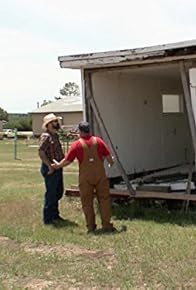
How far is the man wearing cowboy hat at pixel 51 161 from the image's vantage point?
9.52 m

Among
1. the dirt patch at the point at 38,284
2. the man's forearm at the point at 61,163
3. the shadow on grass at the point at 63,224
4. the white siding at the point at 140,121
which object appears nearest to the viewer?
the dirt patch at the point at 38,284

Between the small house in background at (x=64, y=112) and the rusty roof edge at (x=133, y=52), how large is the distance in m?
41.3

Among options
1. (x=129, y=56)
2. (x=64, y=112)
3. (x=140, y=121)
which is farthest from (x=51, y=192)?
(x=64, y=112)

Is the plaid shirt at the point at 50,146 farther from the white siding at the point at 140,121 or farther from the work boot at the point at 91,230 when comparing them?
the white siding at the point at 140,121

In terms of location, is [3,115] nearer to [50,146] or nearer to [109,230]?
[50,146]

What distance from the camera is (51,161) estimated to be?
953 cm

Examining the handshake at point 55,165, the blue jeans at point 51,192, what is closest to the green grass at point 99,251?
the blue jeans at point 51,192

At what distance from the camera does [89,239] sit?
8.45m

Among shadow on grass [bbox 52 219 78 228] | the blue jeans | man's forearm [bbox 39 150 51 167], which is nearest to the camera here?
man's forearm [bbox 39 150 51 167]

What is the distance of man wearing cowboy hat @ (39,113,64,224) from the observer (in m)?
9.52

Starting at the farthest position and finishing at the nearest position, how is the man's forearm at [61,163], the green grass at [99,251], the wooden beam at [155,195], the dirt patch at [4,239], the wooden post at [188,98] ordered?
the wooden beam at [155,195] → the wooden post at [188,98] → the man's forearm at [61,163] → the dirt patch at [4,239] → the green grass at [99,251]

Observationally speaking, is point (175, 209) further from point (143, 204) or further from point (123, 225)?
point (123, 225)

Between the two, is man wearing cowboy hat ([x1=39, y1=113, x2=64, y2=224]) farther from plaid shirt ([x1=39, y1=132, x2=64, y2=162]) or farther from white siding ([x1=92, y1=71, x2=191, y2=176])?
white siding ([x1=92, y1=71, x2=191, y2=176])

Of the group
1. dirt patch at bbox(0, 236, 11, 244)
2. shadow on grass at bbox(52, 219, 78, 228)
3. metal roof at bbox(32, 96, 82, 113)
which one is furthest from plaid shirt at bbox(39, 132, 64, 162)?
metal roof at bbox(32, 96, 82, 113)
